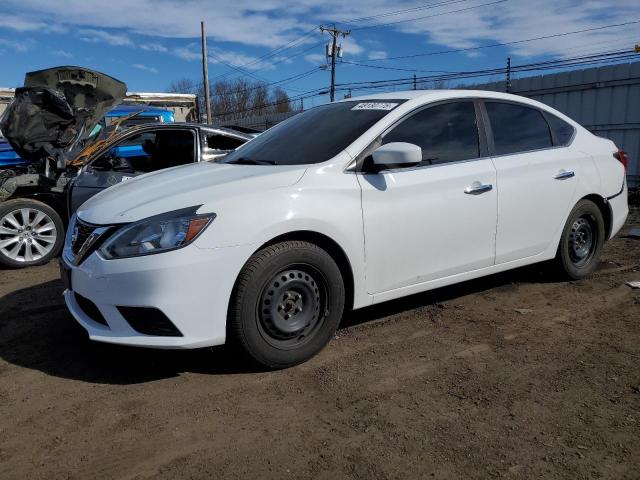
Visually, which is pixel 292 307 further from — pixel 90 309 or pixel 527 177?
pixel 527 177

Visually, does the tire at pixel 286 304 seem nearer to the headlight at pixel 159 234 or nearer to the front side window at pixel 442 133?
the headlight at pixel 159 234

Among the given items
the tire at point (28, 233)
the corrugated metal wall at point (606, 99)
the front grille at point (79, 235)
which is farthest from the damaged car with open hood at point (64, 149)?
the corrugated metal wall at point (606, 99)

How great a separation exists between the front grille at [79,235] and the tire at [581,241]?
3810mm

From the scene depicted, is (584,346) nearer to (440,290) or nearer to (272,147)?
(440,290)

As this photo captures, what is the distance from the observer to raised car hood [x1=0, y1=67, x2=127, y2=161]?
656 centimetres

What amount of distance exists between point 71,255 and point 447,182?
101 inches

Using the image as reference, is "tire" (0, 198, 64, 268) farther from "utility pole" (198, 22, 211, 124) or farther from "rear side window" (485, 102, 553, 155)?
"utility pole" (198, 22, 211, 124)

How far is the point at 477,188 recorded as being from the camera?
12.9ft

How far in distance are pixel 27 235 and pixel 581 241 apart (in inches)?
228

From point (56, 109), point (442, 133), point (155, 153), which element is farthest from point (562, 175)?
point (56, 109)

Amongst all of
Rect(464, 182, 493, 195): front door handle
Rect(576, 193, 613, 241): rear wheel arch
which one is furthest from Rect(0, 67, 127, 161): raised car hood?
Rect(576, 193, 613, 241): rear wheel arch

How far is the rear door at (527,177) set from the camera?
414 cm

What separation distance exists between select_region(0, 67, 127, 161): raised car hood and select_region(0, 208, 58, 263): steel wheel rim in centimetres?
78

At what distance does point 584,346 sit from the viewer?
3561 mm
